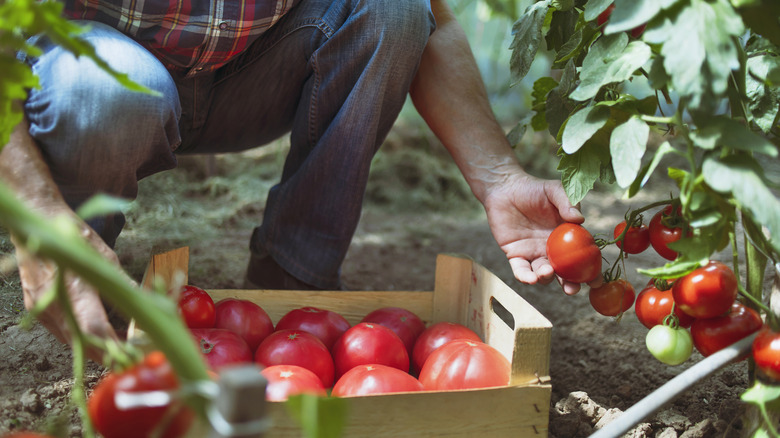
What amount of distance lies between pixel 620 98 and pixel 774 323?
0.41m

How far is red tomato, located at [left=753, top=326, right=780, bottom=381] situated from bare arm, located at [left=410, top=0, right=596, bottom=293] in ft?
1.23

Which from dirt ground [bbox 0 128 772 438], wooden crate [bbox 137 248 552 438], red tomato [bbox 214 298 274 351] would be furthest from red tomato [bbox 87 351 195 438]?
red tomato [bbox 214 298 274 351]

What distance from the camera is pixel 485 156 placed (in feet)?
5.26

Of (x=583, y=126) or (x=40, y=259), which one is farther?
(x=583, y=126)

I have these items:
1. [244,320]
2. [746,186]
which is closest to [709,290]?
[746,186]

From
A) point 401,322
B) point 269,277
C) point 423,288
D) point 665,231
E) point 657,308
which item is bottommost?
point 423,288

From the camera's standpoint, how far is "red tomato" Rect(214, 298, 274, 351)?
1350 millimetres

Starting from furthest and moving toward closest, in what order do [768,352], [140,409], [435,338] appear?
[435,338]
[768,352]
[140,409]

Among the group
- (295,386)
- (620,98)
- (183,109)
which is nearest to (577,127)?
(620,98)

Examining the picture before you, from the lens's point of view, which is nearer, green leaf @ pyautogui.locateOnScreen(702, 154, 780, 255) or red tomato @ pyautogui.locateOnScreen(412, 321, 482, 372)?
green leaf @ pyautogui.locateOnScreen(702, 154, 780, 255)

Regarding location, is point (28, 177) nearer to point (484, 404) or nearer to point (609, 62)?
point (484, 404)

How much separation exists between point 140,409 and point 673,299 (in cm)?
85

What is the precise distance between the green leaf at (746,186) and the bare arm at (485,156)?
43cm

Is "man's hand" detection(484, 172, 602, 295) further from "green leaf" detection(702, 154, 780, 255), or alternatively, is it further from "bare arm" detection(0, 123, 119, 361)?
"bare arm" detection(0, 123, 119, 361)
